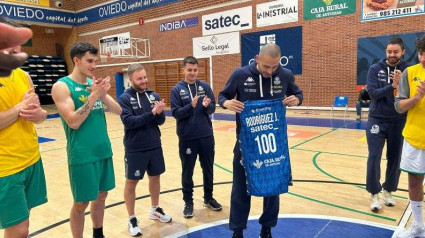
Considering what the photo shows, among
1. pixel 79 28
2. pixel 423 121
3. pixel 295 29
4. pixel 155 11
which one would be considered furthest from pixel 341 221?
pixel 79 28

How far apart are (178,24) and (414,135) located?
607 inches

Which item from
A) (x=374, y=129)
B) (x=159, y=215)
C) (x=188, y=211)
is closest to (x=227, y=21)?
(x=374, y=129)

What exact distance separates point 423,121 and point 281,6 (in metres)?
11.6

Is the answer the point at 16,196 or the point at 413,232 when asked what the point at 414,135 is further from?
the point at 16,196

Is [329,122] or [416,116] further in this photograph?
[329,122]

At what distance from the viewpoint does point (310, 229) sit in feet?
11.0

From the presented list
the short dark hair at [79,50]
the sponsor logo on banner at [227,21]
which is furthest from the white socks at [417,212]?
the sponsor logo on banner at [227,21]

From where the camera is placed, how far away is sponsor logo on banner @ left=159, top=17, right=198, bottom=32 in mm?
16328

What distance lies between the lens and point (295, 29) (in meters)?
13.2

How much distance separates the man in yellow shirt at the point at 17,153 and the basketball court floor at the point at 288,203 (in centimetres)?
136

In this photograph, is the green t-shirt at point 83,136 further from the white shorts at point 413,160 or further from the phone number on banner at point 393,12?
the phone number on banner at point 393,12

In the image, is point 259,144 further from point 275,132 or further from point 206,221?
point 206,221

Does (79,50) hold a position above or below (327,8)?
below

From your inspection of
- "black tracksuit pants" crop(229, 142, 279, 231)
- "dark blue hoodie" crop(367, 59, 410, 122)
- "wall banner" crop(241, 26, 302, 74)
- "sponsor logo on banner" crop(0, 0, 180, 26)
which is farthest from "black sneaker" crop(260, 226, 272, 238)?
"sponsor logo on banner" crop(0, 0, 180, 26)
